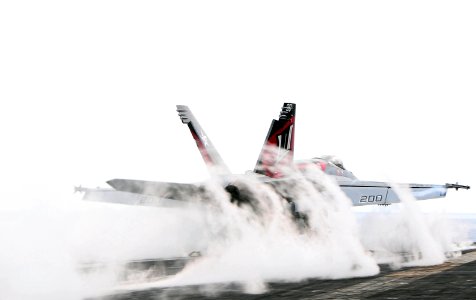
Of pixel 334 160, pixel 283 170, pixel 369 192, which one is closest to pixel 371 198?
pixel 369 192

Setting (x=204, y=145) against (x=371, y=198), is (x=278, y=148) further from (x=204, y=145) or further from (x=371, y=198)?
(x=371, y=198)

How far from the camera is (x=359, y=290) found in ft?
59.6

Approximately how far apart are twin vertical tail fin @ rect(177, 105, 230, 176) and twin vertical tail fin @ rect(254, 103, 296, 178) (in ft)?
9.02

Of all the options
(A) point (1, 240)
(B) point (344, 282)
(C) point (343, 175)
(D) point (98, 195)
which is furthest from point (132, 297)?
(C) point (343, 175)

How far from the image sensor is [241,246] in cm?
2530

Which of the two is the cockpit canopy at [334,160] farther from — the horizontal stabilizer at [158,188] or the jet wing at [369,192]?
the horizontal stabilizer at [158,188]

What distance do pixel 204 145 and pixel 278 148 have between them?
16.8 feet

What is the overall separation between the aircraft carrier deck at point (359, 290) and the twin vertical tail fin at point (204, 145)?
12.7 meters

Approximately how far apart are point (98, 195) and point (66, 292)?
17.7 meters

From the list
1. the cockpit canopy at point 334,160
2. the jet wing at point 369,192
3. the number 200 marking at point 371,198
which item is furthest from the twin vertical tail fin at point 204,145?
the number 200 marking at point 371,198

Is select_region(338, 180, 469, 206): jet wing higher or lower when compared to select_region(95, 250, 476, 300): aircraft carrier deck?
higher

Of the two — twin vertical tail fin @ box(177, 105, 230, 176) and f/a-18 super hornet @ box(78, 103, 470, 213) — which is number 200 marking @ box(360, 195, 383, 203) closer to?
f/a-18 super hornet @ box(78, 103, 470, 213)

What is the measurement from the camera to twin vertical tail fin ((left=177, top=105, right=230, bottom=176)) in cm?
3328

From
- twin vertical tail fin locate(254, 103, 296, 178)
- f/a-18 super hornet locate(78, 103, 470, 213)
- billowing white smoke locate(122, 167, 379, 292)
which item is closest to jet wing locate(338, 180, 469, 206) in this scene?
f/a-18 super hornet locate(78, 103, 470, 213)
